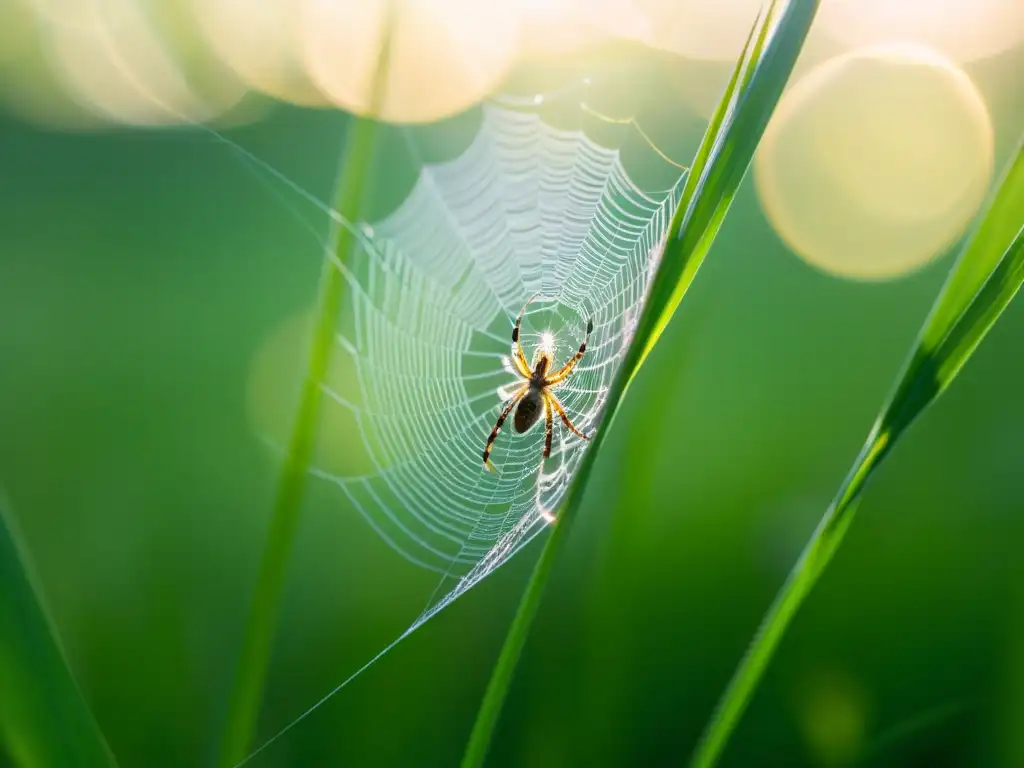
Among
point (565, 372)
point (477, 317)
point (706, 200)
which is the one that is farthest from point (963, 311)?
point (477, 317)

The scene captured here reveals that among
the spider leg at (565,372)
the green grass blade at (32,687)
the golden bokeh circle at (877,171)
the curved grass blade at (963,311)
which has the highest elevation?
the golden bokeh circle at (877,171)

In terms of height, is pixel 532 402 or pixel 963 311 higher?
pixel 532 402

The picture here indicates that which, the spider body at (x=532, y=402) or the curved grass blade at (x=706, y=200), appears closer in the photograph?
the curved grass blade at (x=706, y=200)

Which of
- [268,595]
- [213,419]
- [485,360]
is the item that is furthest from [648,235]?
[268,595]

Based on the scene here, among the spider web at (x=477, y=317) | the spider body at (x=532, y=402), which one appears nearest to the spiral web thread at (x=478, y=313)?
the spider web at (x=477, y=317)

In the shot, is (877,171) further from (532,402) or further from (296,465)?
(296,465)

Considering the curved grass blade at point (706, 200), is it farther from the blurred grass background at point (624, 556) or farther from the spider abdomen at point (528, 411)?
the spider abdomen at point (528, 411)
